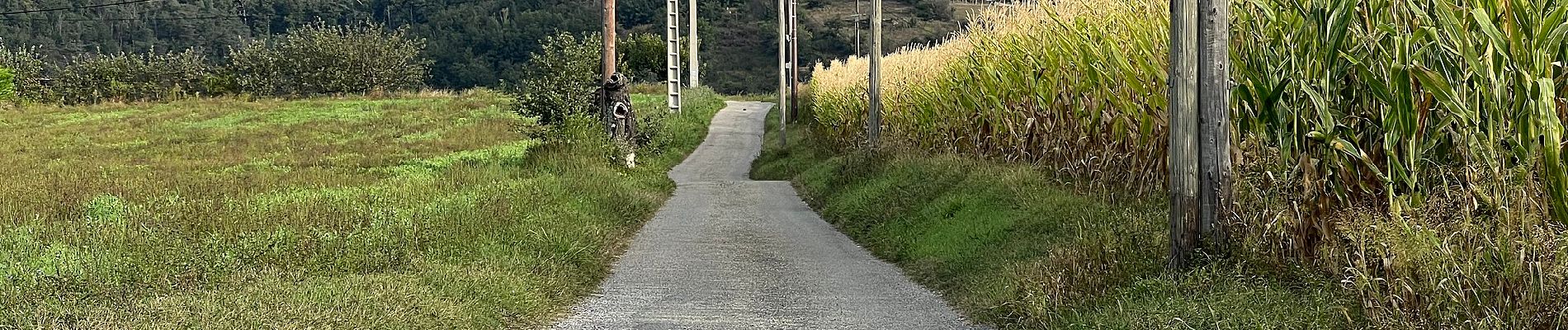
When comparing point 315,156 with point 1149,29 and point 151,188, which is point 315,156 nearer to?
point 151,188

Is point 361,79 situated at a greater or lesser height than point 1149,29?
lesser

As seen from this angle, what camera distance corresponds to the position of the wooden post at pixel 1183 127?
7164 millimetres

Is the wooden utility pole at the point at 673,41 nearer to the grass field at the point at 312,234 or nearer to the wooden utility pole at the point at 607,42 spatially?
the grass field at the point at 312,234

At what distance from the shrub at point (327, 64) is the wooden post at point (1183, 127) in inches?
2524

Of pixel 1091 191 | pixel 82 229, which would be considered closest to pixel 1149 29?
pixel 1091 191

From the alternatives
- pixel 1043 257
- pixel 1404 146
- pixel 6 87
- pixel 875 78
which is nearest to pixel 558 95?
pixel 875 78

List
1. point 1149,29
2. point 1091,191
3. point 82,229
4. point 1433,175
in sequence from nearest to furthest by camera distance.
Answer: point 1433,175
point 1149,29
point 1091,191
point 82,229

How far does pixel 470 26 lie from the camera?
103 m

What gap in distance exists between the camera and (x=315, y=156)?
2769 centimetres

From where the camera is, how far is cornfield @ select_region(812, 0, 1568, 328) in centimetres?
498

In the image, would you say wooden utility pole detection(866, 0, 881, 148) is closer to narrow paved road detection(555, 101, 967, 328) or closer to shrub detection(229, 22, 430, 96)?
narrow paved road detection(555, 101, 967, 328)

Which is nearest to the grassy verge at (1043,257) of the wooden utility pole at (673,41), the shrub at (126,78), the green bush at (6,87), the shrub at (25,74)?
the wooden utility pole at (673,41)

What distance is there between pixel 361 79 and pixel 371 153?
43430mm

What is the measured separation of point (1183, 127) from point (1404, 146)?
1.23 metres
